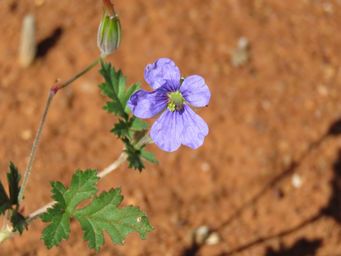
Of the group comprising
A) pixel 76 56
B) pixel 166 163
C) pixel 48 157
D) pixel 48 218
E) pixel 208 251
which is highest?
pixel 76 56

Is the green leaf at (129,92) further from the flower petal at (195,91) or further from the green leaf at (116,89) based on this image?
the flower petal at (195,91)

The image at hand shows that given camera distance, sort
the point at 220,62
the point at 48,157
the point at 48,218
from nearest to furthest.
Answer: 1. the point at 48,218
2. the point at 48,157
3. the point at 220,62

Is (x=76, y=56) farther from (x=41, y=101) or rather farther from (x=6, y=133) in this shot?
(x=6, y=133)

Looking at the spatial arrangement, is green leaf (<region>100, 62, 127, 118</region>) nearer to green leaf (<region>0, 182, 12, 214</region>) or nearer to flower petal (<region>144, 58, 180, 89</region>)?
flower petal (<region>144, 58, 180, 89</region>)

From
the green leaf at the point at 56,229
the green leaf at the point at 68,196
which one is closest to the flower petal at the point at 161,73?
the green leaf at the point at 68,196

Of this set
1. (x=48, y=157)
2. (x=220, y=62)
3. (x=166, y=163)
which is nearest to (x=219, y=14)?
(x=220, y=62)

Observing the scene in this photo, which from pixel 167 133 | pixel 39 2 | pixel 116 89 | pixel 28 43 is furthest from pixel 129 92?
pixel 39 2

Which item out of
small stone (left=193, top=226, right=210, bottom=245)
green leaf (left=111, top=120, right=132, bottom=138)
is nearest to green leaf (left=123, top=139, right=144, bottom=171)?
green leaf (left=111, top=120, right=132, bottom=138)
